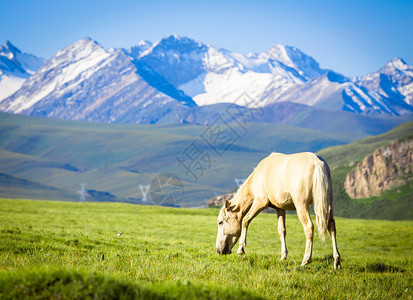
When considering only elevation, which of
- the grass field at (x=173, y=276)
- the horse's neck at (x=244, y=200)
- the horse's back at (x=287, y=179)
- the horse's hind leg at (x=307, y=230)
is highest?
the horse's back at (x=287, y=179)

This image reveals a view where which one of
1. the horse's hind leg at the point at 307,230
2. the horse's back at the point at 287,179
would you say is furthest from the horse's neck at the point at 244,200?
the horse's hind leg at the point at 307,230

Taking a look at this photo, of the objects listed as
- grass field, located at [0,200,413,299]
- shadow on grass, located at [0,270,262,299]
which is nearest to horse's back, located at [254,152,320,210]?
grass field, located at [0,200,413,299]

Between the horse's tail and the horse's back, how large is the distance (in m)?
0.20

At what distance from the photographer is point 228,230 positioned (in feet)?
51.6

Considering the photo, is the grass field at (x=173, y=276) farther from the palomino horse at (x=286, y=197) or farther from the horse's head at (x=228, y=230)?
the palomino horse at (x=286, y=197)

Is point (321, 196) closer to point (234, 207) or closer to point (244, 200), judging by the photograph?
point (244, 200)

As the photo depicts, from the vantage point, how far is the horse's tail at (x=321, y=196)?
1312cm

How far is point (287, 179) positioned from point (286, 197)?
595mm

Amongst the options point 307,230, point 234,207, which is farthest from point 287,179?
point 234,207

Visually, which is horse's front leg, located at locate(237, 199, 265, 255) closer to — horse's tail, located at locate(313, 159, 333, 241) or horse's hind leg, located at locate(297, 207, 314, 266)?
horse's hind leg, located at locate(297, 207, 314, 266)

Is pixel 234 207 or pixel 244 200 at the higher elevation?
pixel 244 200

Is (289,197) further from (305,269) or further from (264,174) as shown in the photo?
(305,269)

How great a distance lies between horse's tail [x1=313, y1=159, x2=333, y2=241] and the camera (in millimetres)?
13125

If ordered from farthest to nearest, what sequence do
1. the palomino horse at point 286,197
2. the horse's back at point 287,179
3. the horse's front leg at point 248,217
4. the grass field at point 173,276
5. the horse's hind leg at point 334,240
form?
the horse's front leg at point 248,217 < the horse's back at point 287,179 < the palomino horse at point 286,197 < the horse's hind leg at point 334,240 < the grass field at point 173,276
